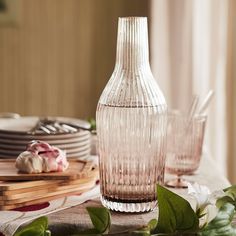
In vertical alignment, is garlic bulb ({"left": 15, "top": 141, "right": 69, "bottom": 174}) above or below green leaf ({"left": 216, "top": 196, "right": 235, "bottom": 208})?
above

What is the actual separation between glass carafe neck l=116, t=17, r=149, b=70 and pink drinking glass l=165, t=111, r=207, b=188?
0.33 metres

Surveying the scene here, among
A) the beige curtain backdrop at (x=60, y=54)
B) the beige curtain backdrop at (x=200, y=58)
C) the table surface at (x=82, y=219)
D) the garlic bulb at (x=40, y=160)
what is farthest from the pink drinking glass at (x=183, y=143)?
the beige curtain backdrop at (x=60, y=54)

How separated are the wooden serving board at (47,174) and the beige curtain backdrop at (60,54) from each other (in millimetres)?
2384

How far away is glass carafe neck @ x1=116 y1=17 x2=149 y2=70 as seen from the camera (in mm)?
1203

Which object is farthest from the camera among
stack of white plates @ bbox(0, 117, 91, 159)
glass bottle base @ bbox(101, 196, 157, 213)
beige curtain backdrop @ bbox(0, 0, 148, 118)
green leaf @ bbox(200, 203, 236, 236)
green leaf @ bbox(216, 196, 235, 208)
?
beige curtain backdrop @ bbox(0, 0, 148, 118)

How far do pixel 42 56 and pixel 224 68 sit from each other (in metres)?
1.32

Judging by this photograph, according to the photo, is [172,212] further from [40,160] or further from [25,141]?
[25,141]

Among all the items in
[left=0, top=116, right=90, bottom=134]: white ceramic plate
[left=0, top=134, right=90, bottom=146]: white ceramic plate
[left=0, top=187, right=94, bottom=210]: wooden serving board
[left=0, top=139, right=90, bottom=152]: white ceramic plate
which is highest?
[left=0, top=116, right=90, bottom=134]: white ceramic plate

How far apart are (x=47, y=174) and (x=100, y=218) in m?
0.25

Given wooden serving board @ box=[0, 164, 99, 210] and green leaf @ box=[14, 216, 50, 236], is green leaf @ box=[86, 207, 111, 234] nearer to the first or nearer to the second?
green leaf @ box=[14, 216, 50, 236]

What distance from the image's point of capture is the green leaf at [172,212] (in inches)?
39.5

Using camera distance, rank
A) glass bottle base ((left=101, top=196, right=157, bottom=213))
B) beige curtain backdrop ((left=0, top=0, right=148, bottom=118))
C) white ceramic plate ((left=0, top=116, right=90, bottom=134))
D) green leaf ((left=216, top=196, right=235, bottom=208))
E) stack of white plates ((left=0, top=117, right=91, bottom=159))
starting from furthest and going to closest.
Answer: beige curtain backdrop ((left=0, top=0, right=148, bottom=118)), white ceramic plate ((left=0, top=116, right=90, bottom=134)), stack of white plates ((left=0, top=117, right=91, bottom=159)), glass bottle base ((left=101, top=196, right=157, bottom=213)), green leaf ((left=216, top=196, right=235, bottom=208))

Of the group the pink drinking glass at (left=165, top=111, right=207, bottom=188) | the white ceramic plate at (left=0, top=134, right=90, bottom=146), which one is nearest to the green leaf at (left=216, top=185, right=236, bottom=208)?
the pink drinking glass at (left=165, top=111, right=207, bottom=188)

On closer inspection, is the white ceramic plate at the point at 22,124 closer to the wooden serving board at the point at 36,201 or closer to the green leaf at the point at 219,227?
the wooden serving board at the point at 36,201
